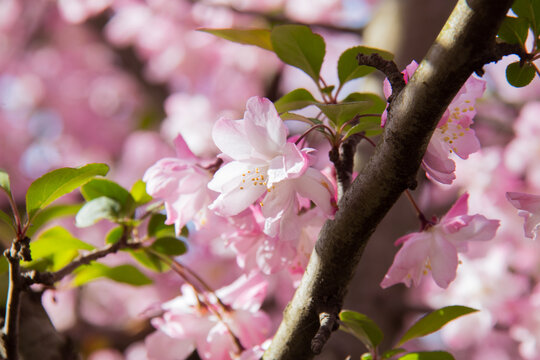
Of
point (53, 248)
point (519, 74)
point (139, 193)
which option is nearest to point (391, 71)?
point (519, 74)

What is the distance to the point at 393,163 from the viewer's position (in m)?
0.53

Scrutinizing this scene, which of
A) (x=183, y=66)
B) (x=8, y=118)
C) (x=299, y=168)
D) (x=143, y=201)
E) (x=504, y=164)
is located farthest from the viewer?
(x=8, y=118)

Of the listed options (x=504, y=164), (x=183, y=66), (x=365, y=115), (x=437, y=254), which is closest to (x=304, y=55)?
(x=365, y=115)

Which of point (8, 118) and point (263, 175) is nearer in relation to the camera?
point (263, 175)

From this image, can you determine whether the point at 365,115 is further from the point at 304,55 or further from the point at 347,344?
the point at 347,344

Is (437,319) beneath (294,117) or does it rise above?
beneath

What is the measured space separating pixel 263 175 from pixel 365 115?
5.4 inches

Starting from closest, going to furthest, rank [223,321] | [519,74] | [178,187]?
[519,74]
[178,187]
[223,321]

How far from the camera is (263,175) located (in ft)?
2.10

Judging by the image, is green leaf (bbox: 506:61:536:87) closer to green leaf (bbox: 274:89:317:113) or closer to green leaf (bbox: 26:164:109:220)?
green leaf (bbox: 274:89:317:113)

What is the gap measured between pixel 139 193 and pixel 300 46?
32 cm

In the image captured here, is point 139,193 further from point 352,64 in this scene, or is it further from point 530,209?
point 530,209

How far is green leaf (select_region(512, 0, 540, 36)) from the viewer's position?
600mm

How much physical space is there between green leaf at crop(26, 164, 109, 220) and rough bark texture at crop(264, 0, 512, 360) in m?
0.30
